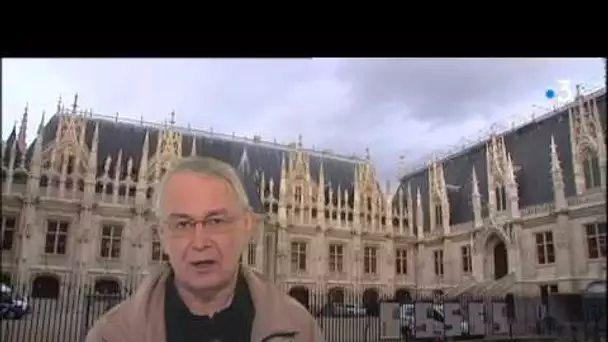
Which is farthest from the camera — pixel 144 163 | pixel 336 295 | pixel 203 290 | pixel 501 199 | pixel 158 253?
pixel 501 199

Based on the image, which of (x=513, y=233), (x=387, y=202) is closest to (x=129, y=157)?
(x=387, y=202)

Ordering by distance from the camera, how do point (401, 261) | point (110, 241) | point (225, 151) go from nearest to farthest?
point (225, 151) < point (110, 241) < point (401, 261)

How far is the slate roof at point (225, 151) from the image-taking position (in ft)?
16.2

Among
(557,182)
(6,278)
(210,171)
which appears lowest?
(6,278)

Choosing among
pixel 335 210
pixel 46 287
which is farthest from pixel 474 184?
pixel 46 287

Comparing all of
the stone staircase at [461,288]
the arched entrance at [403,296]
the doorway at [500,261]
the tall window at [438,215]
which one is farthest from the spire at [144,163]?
the doorway at [500,261]

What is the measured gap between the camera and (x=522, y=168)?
6816 mm

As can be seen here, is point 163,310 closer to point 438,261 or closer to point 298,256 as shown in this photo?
point 298,256

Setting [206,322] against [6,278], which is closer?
[206,322]

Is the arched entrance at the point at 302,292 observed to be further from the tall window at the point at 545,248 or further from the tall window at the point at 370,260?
the tall window at the point at 545,248

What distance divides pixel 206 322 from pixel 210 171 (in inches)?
47.3

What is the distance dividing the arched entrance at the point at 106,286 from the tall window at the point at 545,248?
5148 mm

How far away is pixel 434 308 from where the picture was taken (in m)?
5.54

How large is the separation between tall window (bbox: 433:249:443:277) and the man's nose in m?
3.95
